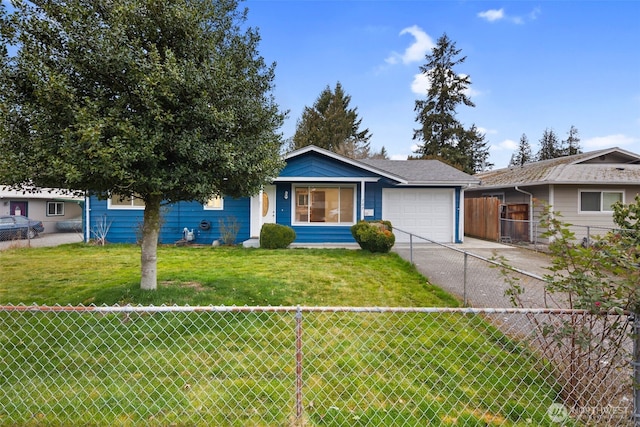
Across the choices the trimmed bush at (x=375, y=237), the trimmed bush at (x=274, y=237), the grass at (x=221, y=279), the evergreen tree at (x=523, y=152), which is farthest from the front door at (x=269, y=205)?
the evergreen tree at (x=523, y=152)

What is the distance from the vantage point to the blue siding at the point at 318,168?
12.7 metres

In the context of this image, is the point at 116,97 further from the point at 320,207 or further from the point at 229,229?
the point at 320,207

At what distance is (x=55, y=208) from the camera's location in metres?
24.6

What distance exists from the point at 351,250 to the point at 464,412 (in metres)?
9.02

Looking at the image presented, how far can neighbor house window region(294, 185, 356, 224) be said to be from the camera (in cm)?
1348

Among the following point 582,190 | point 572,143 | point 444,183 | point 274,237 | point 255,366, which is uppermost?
point 572,143

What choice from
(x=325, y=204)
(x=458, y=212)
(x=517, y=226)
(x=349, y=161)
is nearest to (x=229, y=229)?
(x=325, y=204)

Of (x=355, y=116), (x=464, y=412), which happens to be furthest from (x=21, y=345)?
(x=355, y=116)

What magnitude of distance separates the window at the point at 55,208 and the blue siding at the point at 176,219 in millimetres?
14989

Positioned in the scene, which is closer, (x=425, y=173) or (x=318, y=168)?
(x=318, y=168)

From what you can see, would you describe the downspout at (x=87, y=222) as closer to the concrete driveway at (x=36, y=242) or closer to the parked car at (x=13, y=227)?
the concrete driveway at (x=36, y=242)

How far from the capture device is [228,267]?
8.41 m

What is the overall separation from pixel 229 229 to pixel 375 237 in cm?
555

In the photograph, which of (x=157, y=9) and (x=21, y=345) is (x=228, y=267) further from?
(x=157, y=9)
